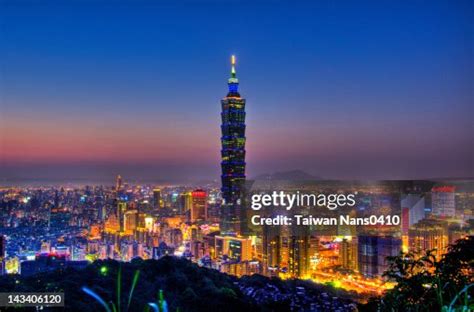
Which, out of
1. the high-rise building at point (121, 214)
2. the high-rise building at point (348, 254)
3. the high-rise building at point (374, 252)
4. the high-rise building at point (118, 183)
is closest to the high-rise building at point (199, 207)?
the high-rise building at point (121, 214)

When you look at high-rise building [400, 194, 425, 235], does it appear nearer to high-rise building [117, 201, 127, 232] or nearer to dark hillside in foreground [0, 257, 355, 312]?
dark hillside in foreground [0, 257, 355, 312]

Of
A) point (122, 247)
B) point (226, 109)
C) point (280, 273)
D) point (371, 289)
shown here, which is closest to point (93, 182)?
point (122, 247)

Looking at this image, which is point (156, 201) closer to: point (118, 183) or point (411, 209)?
point (118, 183)

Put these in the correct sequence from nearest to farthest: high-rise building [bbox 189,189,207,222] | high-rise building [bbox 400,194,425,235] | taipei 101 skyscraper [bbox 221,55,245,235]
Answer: high-rise building [bbox 400,194,425,235] → high-rise building [bbox 189,189,207,222] → taipei 101 skyscraper [bbox 221,55,245,235]

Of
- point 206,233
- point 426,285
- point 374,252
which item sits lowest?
point 206,233

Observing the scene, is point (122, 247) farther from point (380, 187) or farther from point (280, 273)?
point (380, 187)

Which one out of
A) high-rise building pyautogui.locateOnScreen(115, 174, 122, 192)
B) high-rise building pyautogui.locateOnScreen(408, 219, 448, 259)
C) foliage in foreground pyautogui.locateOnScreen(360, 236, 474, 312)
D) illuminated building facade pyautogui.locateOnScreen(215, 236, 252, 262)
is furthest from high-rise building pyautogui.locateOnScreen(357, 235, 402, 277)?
high-rise building pyautogui.locateOnScreen(115, 174, 122, 192)

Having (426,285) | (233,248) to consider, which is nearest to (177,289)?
(426,285)

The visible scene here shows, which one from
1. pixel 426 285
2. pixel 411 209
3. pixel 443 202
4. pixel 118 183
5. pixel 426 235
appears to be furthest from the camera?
pixel 118 183
